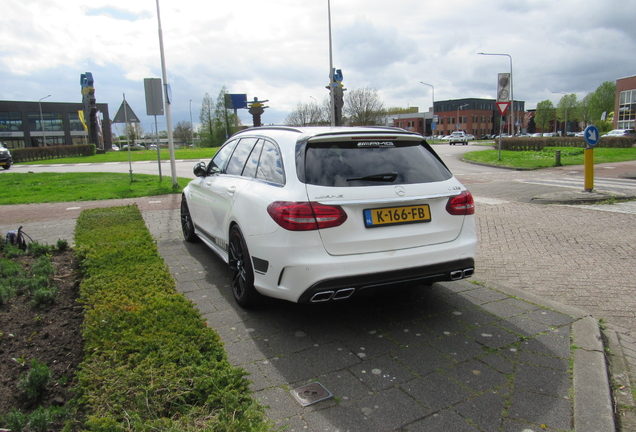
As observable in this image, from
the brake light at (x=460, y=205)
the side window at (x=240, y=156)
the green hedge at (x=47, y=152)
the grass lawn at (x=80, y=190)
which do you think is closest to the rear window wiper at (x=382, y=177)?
the brake light at (x=460, y=205)

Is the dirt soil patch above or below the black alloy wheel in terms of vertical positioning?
below

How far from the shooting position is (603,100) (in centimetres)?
8856

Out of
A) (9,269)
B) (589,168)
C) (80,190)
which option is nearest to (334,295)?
(9,269)

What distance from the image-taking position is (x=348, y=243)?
3316mm

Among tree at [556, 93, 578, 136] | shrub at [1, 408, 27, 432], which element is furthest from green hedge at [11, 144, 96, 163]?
tree at [556, 93, 578, 136]

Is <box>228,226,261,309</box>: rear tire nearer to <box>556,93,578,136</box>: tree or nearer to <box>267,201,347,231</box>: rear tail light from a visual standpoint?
<box>267,201,347,231</box>: rear tail light

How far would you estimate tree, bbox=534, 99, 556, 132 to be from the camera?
10406 cm

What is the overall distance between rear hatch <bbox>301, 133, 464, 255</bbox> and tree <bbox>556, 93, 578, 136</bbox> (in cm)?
10473

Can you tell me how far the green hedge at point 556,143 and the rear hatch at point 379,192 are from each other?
1167 inches

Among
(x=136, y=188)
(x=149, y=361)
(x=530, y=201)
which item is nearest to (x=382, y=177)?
(x=149, y=361)

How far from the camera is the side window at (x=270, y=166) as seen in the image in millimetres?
3775

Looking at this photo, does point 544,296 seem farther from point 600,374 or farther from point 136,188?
point 136,188

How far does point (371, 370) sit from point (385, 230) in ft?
3.27

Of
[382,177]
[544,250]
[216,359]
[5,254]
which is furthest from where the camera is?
[544,250]
